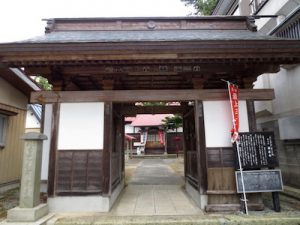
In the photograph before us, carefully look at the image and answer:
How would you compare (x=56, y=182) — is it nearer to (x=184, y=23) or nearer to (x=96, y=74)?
(x=96, y=74)

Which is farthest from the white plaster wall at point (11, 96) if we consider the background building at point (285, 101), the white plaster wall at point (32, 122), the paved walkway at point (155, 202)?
the background building at point (285, 101)

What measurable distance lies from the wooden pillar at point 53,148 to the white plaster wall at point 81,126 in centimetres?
10

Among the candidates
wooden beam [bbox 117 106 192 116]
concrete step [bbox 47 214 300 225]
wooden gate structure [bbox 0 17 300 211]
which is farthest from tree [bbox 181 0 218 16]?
concrete step [bbox 47 214 300 225]

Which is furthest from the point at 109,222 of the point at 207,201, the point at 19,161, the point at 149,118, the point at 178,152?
the point at 149,118

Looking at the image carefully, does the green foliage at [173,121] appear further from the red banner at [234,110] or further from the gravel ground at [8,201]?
the red banner at [234,110]

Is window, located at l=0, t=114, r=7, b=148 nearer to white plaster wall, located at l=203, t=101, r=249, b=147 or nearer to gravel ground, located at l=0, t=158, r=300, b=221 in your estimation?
gravel ground, located at l=0, t=158, r=300, b=221

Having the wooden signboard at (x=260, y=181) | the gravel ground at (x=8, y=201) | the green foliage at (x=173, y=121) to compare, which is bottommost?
the gravel ground at (x=8, y=201)

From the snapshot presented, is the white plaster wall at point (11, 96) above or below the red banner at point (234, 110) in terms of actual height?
above

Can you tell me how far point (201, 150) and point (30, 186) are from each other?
4391 millimetres

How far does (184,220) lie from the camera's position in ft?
17.3

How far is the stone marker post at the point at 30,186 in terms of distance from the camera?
5270 millimetres

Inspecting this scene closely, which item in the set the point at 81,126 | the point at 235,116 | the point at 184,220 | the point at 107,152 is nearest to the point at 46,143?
the point at 81,126

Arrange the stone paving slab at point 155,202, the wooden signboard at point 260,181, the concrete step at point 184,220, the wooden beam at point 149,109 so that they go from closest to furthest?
the concrete step at point 184,220
the wooden signboard at point 260,181
the stone paving slab at point 155,202
the wooden beam at point 149,109

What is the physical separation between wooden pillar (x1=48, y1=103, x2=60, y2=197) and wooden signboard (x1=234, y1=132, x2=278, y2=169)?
499cm
